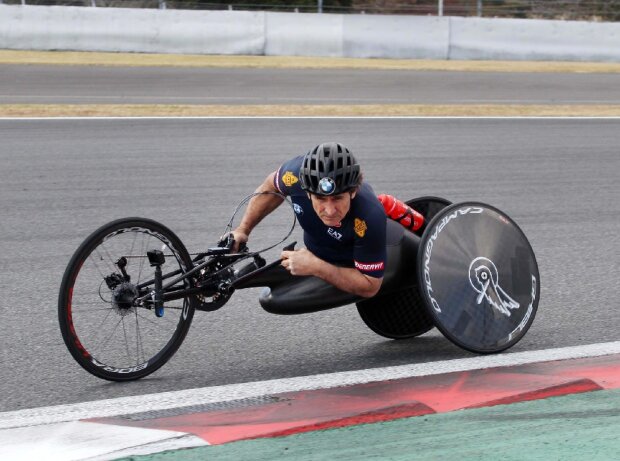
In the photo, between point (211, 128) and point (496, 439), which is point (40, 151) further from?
point (496, 439)

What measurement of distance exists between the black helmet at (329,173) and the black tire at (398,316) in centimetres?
111

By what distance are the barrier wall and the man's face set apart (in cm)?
1901

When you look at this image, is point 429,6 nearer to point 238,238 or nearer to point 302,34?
point 302,34

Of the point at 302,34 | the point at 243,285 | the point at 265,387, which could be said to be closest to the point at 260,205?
the point at 243,285

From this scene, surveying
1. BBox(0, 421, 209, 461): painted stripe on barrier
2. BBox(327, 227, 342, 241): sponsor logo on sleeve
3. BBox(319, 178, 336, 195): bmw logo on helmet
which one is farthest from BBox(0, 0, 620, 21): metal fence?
BBox(0, 421, 209, 461): painted stripe on barrier

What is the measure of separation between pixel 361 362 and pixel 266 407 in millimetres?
890

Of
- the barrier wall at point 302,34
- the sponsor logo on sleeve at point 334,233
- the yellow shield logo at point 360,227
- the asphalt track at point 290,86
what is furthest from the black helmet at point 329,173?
the barrier wall at point 302,34

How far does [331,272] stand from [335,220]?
0.28 m

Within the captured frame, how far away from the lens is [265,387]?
476 centimetres

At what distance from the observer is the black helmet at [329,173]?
458 centimetres

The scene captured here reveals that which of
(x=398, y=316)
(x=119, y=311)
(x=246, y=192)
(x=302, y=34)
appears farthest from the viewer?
(x=302, y=34)

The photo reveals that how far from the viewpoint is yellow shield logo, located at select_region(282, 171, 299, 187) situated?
198 inches

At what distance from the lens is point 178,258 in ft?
16.3

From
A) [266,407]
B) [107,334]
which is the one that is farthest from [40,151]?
[266,407]
